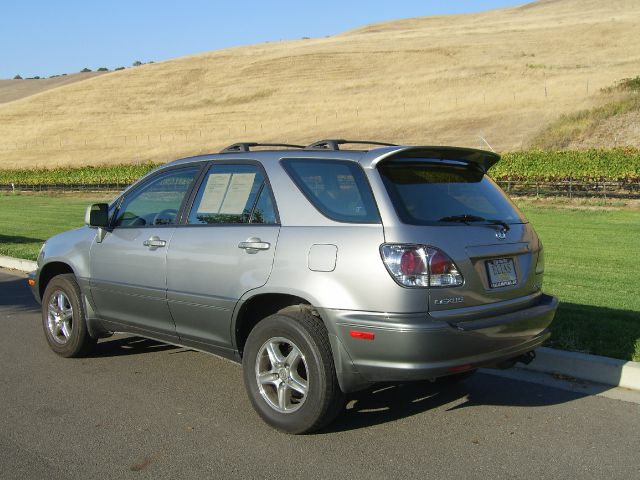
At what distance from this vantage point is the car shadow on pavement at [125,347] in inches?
271

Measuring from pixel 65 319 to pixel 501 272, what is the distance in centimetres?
398

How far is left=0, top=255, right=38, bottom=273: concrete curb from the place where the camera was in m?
12.4

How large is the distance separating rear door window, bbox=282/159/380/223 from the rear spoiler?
0.17m

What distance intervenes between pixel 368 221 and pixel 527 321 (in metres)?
1.25

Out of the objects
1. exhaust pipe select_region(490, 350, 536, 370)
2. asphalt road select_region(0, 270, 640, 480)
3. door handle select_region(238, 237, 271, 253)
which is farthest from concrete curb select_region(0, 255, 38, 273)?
exhaust pipe select_region(490, 350, 536, 370)

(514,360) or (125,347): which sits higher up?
(514,360)

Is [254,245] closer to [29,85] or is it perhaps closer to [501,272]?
[501,272]

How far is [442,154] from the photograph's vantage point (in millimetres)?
5043

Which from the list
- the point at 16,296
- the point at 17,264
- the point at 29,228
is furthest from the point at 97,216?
the point at 29,228

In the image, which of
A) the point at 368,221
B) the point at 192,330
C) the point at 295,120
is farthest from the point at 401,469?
the point at 295,120

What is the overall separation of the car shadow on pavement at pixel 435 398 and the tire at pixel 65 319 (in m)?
2.55

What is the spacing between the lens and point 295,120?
68688 millimetres

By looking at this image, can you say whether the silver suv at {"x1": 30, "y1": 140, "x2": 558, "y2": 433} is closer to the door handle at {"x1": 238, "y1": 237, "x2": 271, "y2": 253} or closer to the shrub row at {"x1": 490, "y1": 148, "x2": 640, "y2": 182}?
the door handle at {"x1": 238, "y1": 237, "x2": 271, "y2": 253}

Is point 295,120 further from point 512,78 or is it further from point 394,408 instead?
point 394,408
